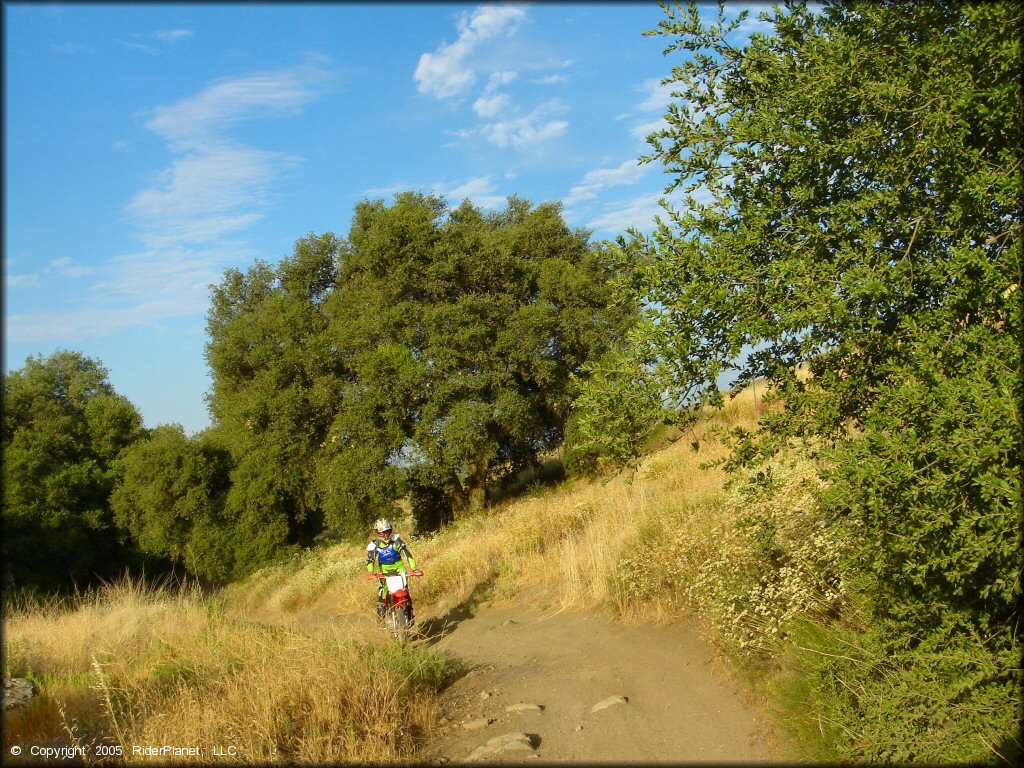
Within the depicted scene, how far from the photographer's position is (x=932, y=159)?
4.51 metres

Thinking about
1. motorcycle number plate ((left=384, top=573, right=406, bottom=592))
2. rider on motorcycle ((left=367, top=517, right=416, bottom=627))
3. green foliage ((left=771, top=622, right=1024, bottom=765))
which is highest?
rider on motorcycle ((left=367, top=517, right=416, bottom=627))

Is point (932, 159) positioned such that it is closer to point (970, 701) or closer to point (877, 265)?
point (877, 265)

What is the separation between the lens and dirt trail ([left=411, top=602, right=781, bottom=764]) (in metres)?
5.61

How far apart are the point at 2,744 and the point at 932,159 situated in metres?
7.95

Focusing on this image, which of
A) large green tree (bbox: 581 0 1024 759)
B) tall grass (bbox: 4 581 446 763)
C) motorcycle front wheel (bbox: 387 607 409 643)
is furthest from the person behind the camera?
motorcycle front wheel (bbox: 387 607 409 643)

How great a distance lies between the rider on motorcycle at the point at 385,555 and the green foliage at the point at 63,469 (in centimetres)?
1529

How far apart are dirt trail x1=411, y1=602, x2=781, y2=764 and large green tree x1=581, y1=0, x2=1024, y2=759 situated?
145 cm

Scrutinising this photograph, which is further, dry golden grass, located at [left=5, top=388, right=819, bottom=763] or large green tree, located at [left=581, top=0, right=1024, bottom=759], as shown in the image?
dry golden grass, located at [left=5, top=388, right=819, bottom=763]

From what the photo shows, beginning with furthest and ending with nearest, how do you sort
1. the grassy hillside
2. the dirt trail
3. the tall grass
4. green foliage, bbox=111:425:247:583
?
1. green foliage, bbox=111:425:247:583
2. the dirt trail
3. the tall grass
4. the grassy hillside

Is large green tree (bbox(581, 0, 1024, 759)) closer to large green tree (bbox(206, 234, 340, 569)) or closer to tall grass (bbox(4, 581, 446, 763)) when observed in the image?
tall grass (bbox(4, 581, 446, 763))

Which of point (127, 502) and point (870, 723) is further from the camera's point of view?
point (127, 502)

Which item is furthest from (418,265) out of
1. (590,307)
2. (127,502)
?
(127,502)

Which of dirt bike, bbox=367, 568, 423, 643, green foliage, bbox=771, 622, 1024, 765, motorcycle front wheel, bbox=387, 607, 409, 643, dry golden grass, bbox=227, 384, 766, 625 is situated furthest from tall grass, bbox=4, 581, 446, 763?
dry golden grass, bbox=227, 384, 766, 625

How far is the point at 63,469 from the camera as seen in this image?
82.6 ft
